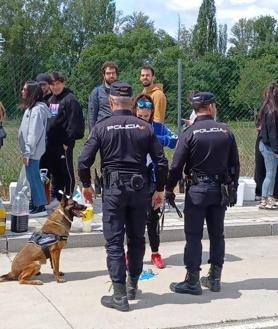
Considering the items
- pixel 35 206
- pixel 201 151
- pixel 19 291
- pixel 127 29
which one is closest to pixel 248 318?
pixel 201 151

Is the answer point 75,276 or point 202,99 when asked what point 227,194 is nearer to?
point 202,99

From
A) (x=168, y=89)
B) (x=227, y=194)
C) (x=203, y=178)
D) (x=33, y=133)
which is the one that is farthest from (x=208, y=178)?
(x=168, y=89)

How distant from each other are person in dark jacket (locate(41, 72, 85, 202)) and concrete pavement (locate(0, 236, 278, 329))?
6.77ft

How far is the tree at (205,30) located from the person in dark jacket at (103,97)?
65.5 m

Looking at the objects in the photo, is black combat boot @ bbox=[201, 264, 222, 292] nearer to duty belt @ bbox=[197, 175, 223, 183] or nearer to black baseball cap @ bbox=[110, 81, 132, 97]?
duty belt @ bbox=[197, 175, 223, 183]

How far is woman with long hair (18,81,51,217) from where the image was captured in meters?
7.70

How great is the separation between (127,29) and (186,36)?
8532 mm

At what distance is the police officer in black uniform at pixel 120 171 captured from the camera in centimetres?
494

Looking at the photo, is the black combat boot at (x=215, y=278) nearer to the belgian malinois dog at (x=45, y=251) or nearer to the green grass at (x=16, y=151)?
the belgian malinois dog at (x=45, y=251)

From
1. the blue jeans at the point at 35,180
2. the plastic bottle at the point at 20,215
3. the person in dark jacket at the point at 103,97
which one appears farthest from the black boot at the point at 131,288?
the person in dark jacket at the point at 103,97

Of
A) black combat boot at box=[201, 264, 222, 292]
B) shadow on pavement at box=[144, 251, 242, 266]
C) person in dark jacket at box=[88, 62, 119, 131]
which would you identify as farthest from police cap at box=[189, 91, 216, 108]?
person in dark jacket at box=[88, 62, 119, 131]

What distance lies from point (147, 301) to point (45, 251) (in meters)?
1.13

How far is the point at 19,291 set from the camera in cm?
548

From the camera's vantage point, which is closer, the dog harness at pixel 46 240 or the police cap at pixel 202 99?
the police cap at pixel 202 99
